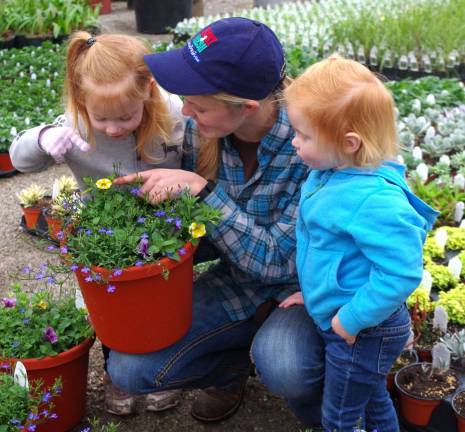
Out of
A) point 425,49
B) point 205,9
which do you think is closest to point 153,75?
point 425,49

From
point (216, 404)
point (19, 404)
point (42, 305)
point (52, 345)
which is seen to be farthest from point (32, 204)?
point (19, 404)

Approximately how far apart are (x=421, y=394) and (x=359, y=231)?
0.79m

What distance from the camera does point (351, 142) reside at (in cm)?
177

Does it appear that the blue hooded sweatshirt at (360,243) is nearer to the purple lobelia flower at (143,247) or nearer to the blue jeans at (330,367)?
the blue jeans at (330,367)

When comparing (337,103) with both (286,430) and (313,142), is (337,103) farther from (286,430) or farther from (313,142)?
(286,430)

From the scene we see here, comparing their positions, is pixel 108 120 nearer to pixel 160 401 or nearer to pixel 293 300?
pixel 293 300

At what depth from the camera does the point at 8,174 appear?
187 inches

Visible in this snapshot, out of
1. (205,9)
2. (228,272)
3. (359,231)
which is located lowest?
(205,9)

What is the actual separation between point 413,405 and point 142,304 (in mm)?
928

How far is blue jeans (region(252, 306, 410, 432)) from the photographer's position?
6.36ft

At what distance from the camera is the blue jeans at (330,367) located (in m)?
1.94

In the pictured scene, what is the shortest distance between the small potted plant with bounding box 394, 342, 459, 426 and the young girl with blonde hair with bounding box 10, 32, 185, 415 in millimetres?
1005

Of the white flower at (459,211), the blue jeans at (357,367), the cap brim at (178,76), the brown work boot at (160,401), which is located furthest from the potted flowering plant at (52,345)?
the white flower at (459,211)

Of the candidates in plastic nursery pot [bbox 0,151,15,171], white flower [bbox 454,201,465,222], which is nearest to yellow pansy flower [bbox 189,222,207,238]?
white flower [bbox 454,201,465,222]
